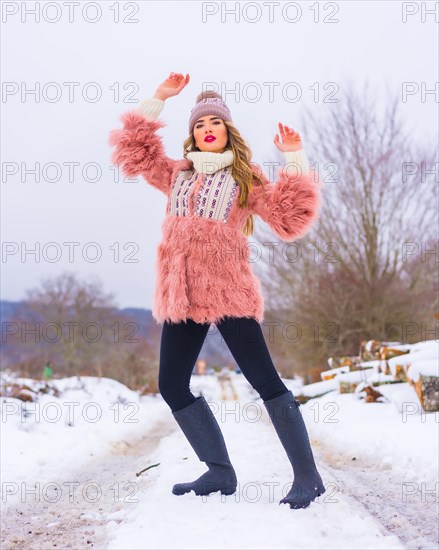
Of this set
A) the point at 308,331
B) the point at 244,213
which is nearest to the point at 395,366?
the point at 244,213

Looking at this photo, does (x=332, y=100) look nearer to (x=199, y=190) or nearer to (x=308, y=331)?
(x=308, y=331)

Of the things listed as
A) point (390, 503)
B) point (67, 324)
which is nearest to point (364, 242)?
point (390, 503)

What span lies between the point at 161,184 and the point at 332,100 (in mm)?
11301

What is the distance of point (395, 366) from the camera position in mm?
7145

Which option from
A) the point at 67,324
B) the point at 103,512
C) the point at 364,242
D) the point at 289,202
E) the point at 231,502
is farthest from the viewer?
the point at 67,324

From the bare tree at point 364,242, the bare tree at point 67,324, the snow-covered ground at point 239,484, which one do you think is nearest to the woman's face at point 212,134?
the snow-covered ground at point 239,484

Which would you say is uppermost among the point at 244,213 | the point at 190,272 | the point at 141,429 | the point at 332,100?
the point at 332,100

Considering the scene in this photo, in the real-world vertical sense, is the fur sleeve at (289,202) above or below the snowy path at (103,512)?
above

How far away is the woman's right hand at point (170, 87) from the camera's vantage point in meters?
3.45

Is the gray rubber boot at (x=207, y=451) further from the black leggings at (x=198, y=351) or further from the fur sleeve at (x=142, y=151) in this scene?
the fur sleeve at (x=142, y=151)

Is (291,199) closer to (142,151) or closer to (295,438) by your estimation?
(142,151)

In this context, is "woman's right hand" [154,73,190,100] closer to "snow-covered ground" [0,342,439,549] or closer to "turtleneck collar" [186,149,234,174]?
"turtleneck collar" [186,149,234,174]

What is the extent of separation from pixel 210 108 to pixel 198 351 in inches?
58.2

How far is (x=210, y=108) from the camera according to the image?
3424 millimetres
